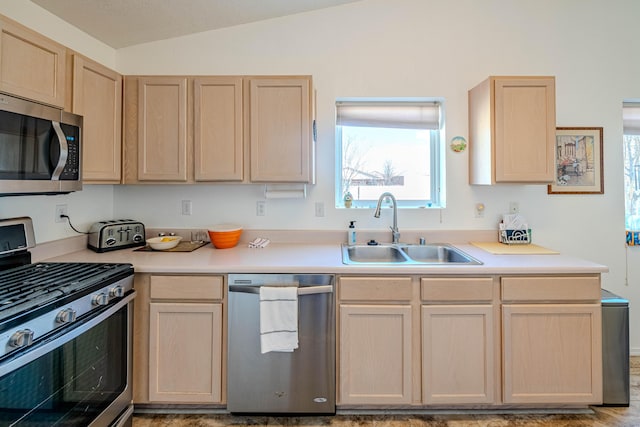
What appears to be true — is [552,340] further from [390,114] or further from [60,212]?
[60,212]

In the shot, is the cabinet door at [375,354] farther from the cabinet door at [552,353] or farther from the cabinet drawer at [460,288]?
the cabinet door at [552,353]

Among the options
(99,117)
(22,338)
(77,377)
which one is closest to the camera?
(22,338)

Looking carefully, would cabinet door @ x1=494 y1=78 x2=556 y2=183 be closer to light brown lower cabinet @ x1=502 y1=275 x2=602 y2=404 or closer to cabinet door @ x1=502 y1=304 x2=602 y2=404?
light brown lower cabinet @ x1=502 y1=275 x2=602 y2=404

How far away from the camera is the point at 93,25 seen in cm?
213

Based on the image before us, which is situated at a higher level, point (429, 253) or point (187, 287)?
point (429, 253)

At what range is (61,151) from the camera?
159 centimetres

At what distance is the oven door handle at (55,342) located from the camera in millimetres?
1045

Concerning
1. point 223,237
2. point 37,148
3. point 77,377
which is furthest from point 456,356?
point 37,148

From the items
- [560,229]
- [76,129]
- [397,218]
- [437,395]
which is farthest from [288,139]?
Answer: [560,229]

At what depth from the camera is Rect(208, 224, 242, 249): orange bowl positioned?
7.35 ft

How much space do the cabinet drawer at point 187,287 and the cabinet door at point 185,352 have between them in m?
0.05

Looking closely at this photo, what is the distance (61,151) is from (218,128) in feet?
2.85

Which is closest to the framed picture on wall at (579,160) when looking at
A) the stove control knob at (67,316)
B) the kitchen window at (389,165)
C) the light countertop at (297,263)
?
the light countertop at (297,263)

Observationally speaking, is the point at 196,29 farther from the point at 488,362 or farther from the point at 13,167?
the point at 488,362
